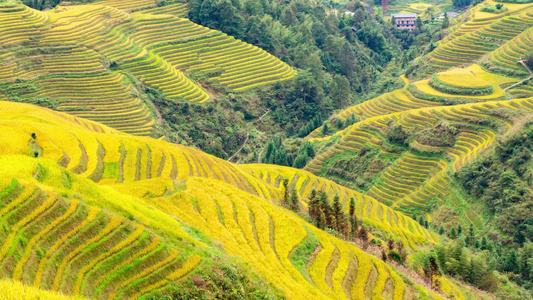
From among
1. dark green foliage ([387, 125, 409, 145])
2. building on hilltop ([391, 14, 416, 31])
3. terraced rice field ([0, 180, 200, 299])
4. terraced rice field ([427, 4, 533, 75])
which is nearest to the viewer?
terraced rice field ([0, 180, 200, 299])

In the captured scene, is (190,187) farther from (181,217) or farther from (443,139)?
(443,139)

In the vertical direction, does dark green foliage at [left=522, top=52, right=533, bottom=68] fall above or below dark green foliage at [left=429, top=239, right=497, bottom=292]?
below

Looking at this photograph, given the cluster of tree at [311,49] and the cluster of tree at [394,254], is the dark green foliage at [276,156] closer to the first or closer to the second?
the cluster of tree at [311,49]

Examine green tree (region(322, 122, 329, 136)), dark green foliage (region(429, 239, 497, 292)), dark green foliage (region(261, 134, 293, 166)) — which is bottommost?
green tree (region(322, 122, 329, 136))

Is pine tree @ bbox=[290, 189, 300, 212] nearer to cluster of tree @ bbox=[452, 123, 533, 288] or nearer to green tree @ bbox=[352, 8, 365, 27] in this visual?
cluster of tree @ bbox=[452, 123, 533, 288]

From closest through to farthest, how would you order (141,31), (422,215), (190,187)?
1. (190,187)
2. (422,215)
3. (141,31)

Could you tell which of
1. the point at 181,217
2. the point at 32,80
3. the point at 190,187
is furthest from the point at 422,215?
the point at 32,80

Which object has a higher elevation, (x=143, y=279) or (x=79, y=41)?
(x=143, y=279)

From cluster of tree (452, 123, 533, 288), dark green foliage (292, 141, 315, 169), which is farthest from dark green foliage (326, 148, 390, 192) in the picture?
cluster of tree (452, 123, 533, 288)
